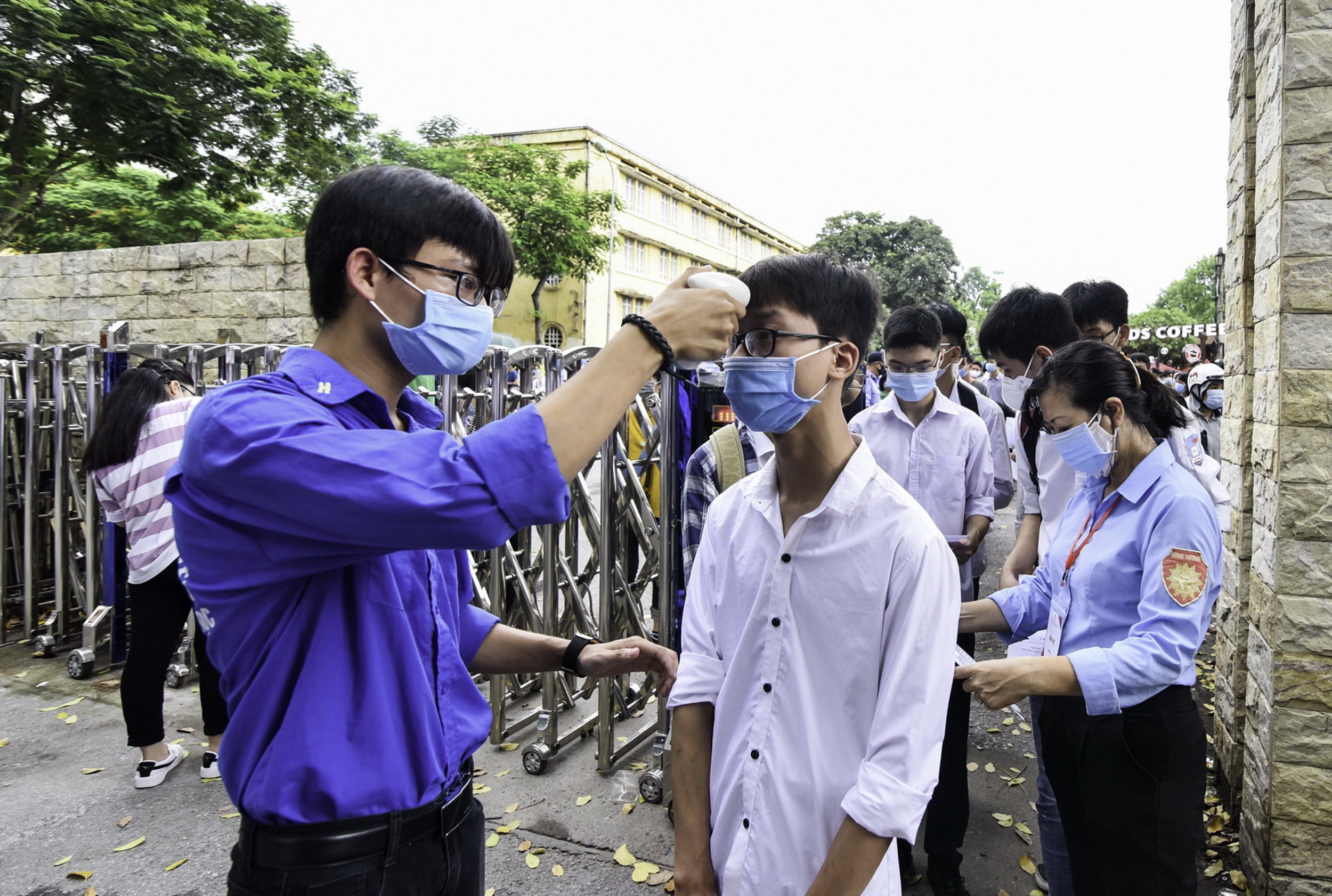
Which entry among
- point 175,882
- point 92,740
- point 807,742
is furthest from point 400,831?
point 92,740

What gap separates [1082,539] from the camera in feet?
8.13

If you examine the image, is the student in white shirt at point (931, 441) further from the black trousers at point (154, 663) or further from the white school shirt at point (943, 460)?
the black trousers at point (154, 663)

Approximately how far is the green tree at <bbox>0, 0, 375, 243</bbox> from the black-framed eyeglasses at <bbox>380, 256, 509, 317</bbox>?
892 cm

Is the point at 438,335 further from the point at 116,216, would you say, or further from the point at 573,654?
the point at 116,216

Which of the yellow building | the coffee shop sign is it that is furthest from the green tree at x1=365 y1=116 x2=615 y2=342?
the coffee shop sign

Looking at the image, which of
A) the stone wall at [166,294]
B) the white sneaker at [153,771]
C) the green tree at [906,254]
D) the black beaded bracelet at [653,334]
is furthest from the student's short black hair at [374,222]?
the green tree at [906,254]

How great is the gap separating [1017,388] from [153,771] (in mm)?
4947

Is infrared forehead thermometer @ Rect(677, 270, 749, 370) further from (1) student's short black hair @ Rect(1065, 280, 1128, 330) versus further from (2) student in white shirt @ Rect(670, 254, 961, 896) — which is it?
(1) student's short black hair @ Rect(1065, 280, 1128, 330)

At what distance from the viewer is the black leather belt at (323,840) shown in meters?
1.32

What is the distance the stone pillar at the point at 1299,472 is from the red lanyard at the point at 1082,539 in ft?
3.35

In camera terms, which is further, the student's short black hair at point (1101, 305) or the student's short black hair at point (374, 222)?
the student's short black hair at point (1101, 305)

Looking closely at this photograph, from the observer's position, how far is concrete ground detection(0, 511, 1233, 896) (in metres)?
3.44

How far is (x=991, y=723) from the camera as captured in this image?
5016mm

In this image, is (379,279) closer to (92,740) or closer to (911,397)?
(911,397)
